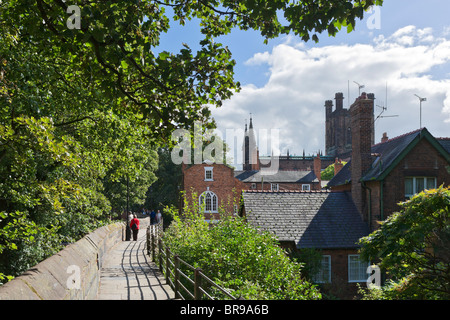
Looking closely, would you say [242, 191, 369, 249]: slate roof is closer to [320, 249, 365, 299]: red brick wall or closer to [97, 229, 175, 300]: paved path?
[320, 249, 365, 299]: red brick wall

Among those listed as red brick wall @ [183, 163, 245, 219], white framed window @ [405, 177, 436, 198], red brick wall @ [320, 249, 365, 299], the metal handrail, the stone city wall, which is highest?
red brick wall @ [183, 163, 245, 219]

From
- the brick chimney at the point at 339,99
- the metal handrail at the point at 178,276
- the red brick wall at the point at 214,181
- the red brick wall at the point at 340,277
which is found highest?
the brick chimney at the point at 339,99

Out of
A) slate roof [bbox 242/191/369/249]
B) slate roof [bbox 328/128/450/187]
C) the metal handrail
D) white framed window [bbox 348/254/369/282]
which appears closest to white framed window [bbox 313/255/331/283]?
slate roof [bbox 242/191/369/249]

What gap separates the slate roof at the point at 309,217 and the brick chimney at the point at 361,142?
784 millimetres

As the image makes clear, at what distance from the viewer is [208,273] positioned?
422 inches

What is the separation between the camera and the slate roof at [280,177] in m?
60.4

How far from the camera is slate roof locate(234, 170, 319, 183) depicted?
Answer: 60.4m

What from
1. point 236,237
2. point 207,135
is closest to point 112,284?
point 236,237

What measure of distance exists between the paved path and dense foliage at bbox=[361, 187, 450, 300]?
19.1 feet

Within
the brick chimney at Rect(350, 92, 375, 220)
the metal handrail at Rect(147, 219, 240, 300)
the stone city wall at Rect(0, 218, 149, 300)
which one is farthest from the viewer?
the brick chimney at Rect(350, 92, 375, 220)

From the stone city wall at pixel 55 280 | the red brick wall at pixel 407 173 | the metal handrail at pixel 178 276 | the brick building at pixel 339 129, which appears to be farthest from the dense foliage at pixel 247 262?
the brick building at pixel 339 129

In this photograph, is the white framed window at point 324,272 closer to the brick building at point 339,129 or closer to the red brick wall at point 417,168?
the red brick wall at point 417,168
